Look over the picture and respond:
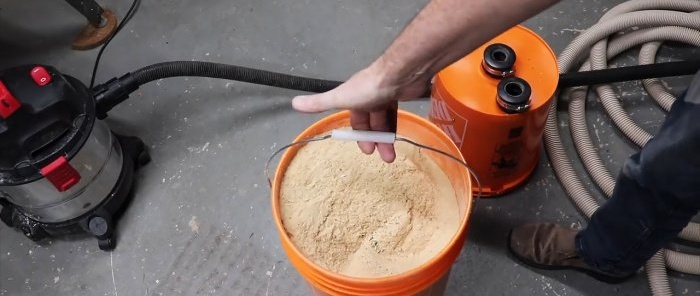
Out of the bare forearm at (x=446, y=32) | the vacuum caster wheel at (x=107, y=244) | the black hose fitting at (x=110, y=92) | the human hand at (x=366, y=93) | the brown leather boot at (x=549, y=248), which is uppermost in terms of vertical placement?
the bare forearm at (x=446, y=32)

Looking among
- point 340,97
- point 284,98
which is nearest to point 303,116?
point 284,98

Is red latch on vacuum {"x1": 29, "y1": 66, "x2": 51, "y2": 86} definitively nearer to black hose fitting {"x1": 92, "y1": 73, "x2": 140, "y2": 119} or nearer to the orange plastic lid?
black hose fitting {"x1": 92, "y1": 73, "x2": 140, "y2": 119}

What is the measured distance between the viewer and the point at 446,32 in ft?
1.92

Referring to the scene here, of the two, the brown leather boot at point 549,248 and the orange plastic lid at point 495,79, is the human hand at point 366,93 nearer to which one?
the orange plastic lid at point 495,79

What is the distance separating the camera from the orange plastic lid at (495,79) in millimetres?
996

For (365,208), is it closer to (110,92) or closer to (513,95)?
(513,95)

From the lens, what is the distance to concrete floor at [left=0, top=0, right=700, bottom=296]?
1.12 metres

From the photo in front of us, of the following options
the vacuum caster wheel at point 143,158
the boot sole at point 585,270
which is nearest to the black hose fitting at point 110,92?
the vacuum caster wheel at point 143,158

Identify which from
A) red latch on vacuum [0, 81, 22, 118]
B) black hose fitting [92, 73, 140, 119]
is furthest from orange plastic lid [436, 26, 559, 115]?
red latch on vacuum [0, 81, 22, 118]

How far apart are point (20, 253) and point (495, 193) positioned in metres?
0.97

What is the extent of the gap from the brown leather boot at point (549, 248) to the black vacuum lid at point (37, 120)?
2.72ft

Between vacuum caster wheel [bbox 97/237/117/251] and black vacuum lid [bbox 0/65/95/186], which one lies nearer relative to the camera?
black vacuum lid [bbox 0/65/95/186]

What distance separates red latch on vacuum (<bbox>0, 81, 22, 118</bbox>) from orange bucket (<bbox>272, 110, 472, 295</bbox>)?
511 millimetres

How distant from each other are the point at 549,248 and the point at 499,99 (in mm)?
301
